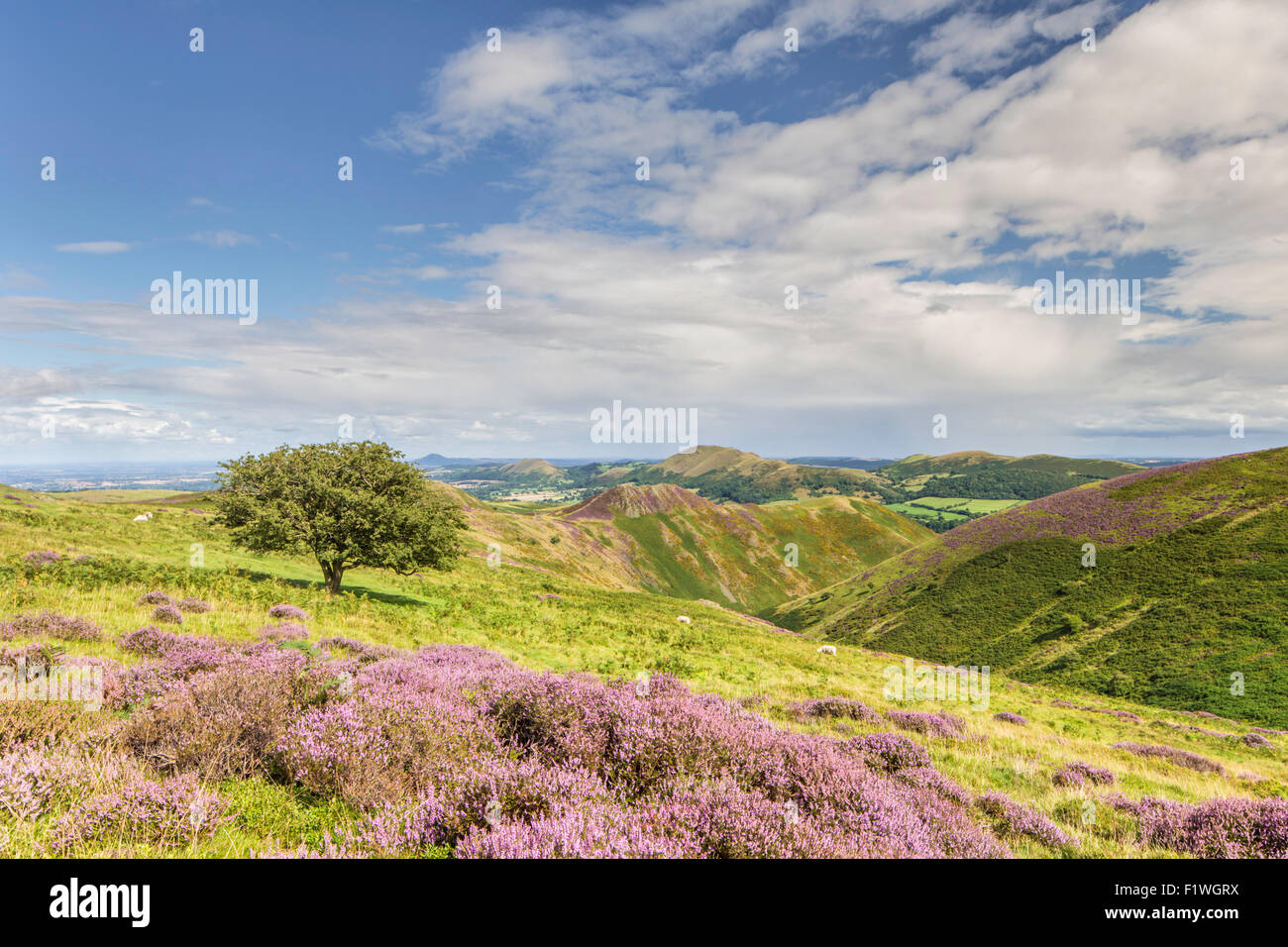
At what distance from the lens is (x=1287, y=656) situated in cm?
3766

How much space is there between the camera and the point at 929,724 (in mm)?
14078

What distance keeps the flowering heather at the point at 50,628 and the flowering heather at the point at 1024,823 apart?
17848 mm

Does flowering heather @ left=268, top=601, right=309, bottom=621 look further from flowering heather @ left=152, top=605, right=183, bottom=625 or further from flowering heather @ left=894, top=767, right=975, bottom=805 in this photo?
flowering heather @ left=894, top=767, right=975, bottom=805

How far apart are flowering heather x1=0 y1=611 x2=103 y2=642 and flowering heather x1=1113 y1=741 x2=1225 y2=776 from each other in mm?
30028

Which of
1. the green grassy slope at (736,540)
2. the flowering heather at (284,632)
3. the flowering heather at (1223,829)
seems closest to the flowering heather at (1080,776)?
the flowering heather at (1223,829)

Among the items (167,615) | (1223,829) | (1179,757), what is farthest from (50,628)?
(1179,757)

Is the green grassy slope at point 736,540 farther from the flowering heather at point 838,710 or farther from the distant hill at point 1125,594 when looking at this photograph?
the flowering heather at point 838,710

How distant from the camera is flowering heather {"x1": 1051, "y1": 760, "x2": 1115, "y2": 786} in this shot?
1020 centimetres

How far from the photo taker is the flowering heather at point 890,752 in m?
9.03

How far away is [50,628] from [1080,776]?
73.6 ft

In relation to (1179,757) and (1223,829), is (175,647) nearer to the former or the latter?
(1223,829)
